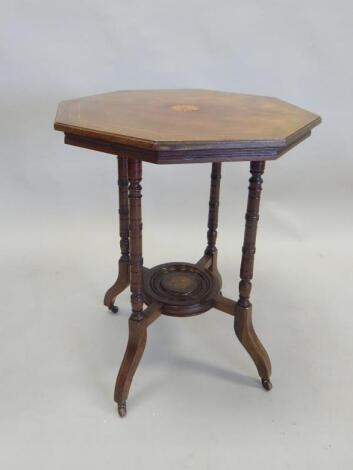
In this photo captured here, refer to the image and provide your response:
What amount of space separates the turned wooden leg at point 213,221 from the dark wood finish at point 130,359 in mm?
523

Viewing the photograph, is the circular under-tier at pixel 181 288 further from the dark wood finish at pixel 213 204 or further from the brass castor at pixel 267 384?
the brass castor at pixel 267 384

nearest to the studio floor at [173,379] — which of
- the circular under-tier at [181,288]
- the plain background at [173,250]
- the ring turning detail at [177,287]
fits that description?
the plain background at [173,250]

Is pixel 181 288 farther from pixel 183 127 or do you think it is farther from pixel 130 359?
pixel 183 127

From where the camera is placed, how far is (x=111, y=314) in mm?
2307

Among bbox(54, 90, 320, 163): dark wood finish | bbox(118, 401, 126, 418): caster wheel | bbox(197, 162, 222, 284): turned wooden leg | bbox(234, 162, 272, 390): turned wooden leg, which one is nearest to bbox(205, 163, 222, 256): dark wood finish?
bbox(197, 162, 222, 284): turned wooden leg

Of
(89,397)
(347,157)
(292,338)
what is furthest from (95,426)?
(347,157)

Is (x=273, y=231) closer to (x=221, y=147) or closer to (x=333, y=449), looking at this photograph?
(x=333, y=449)

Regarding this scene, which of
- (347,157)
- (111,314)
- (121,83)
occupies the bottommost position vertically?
(111,314)

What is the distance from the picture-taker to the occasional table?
1.31m

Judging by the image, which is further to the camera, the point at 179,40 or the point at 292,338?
the point at 179,40

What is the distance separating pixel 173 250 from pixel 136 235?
4.28 feet

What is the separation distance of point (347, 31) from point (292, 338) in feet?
5.49

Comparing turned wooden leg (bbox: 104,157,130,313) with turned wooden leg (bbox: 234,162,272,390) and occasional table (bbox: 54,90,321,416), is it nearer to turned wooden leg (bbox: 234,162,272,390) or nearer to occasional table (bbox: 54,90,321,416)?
occasional table (bbox: 54,90,321,416)

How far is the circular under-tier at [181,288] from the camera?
74.6 inches
